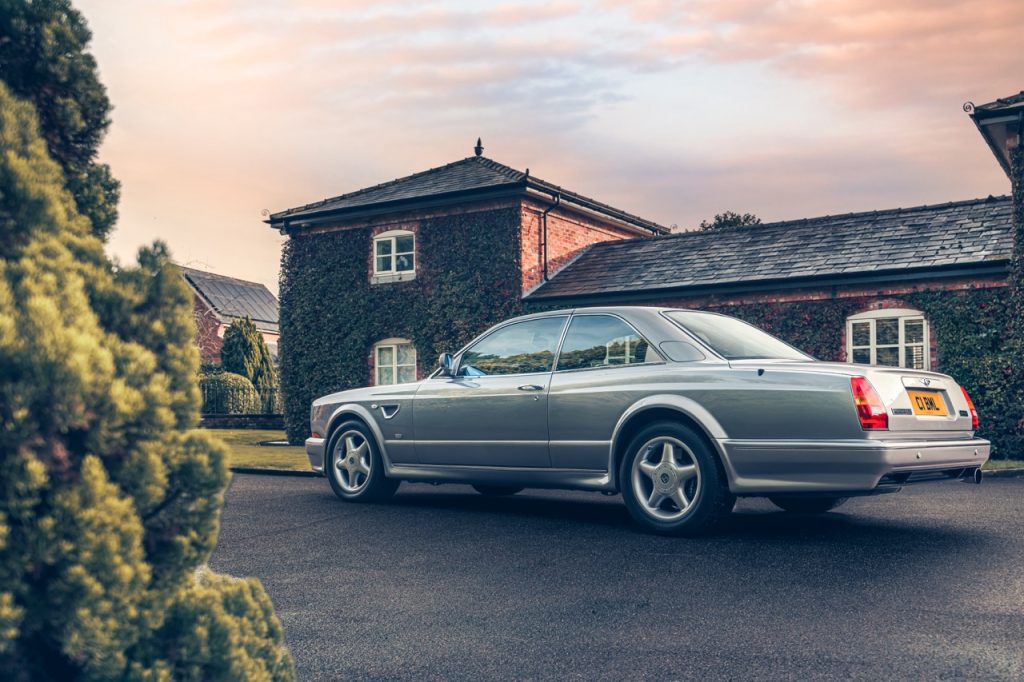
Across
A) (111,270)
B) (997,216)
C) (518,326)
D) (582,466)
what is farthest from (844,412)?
(997,216)

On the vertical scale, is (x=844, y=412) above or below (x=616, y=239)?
below

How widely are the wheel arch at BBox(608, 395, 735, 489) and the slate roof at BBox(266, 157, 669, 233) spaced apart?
1376 centimetres

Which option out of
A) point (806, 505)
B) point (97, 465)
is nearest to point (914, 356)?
point (806, 505)

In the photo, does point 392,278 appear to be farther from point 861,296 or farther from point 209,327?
point 209,327

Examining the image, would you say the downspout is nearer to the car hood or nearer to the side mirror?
the car hood

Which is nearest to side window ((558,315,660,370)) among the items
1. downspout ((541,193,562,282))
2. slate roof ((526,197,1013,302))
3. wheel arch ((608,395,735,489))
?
wheel arch ((608,395,735,489))

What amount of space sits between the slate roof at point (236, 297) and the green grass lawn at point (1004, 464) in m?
37.0

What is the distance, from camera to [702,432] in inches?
266

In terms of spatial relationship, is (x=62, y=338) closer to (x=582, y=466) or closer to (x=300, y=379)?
(x=582, y=466)

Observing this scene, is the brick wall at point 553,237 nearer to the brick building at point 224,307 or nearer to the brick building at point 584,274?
the brick building at point 584,274

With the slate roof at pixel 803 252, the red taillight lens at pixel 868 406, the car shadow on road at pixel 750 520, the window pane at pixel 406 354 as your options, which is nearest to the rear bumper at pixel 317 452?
the car shadow on road at pixel 750 520

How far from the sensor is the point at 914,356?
16703 millimetres

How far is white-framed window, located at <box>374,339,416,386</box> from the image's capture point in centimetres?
2195

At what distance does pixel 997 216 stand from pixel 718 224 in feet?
117
